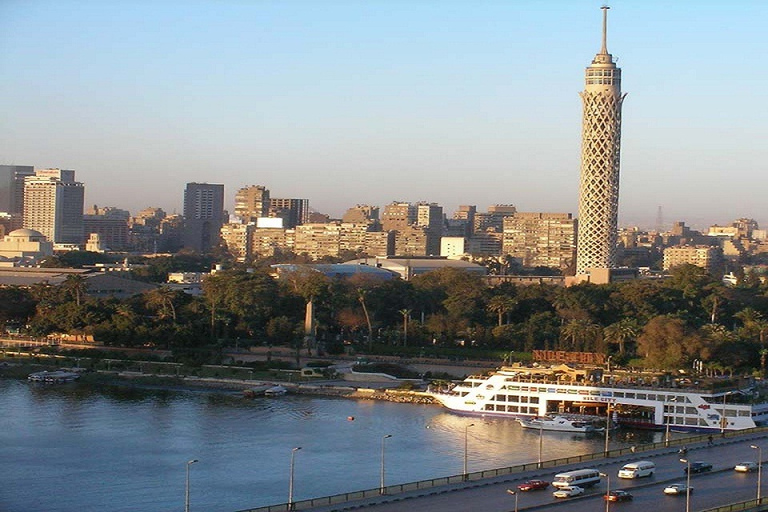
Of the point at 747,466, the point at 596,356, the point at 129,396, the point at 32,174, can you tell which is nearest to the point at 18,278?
the point at 129,396

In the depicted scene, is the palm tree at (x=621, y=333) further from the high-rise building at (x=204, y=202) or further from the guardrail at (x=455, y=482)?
the high-rise building at (x=204, y=202)

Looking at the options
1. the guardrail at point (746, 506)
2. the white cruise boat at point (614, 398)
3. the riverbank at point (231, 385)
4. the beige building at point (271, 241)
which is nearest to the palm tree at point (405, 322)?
the riverbank at point (231, 385)

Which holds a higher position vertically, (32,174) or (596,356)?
(32,174)

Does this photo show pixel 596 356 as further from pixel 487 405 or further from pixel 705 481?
pixel 705 481

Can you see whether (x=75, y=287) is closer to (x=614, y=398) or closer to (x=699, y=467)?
(x=614, y=398)

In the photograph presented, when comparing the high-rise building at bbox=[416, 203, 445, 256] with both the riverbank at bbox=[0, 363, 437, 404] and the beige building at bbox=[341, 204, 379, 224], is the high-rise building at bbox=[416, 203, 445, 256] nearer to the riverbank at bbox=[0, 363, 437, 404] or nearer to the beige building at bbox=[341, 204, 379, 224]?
the beige building at bbox=[341, 204, 379, 224]

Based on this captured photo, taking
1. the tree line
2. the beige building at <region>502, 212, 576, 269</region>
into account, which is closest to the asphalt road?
the tree line
